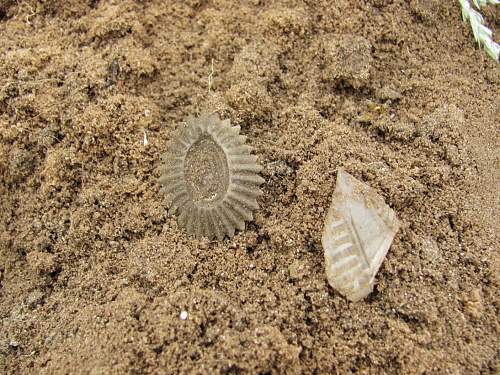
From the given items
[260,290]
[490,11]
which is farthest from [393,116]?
[260,290]

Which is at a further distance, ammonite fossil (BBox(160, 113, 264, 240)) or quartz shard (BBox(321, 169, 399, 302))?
ammonite fossil (BBox(160, 113, 264, 240))

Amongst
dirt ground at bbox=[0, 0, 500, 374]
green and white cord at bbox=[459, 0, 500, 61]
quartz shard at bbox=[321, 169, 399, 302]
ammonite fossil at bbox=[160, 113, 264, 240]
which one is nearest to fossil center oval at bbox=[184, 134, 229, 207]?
ammonite fossil at bbox=[160, 113, 264, 240]

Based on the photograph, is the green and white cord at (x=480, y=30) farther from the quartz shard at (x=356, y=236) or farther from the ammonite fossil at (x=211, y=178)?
the ammonite fossil at (x=211, y=178)

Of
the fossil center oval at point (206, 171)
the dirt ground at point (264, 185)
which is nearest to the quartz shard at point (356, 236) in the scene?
the dirt ground at point (264, 185)

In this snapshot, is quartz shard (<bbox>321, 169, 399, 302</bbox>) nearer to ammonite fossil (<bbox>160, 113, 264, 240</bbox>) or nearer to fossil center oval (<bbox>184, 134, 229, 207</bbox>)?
ammonite fossil (<bbox>160, 113, 264, 240</bbox>)

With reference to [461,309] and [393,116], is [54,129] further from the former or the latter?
[461,309]

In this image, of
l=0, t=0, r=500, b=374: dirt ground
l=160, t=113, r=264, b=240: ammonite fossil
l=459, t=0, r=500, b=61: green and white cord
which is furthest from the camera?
l=459, t=0, r=500, b=61: green and white cord

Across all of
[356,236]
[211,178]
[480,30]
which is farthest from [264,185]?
[480,30]
